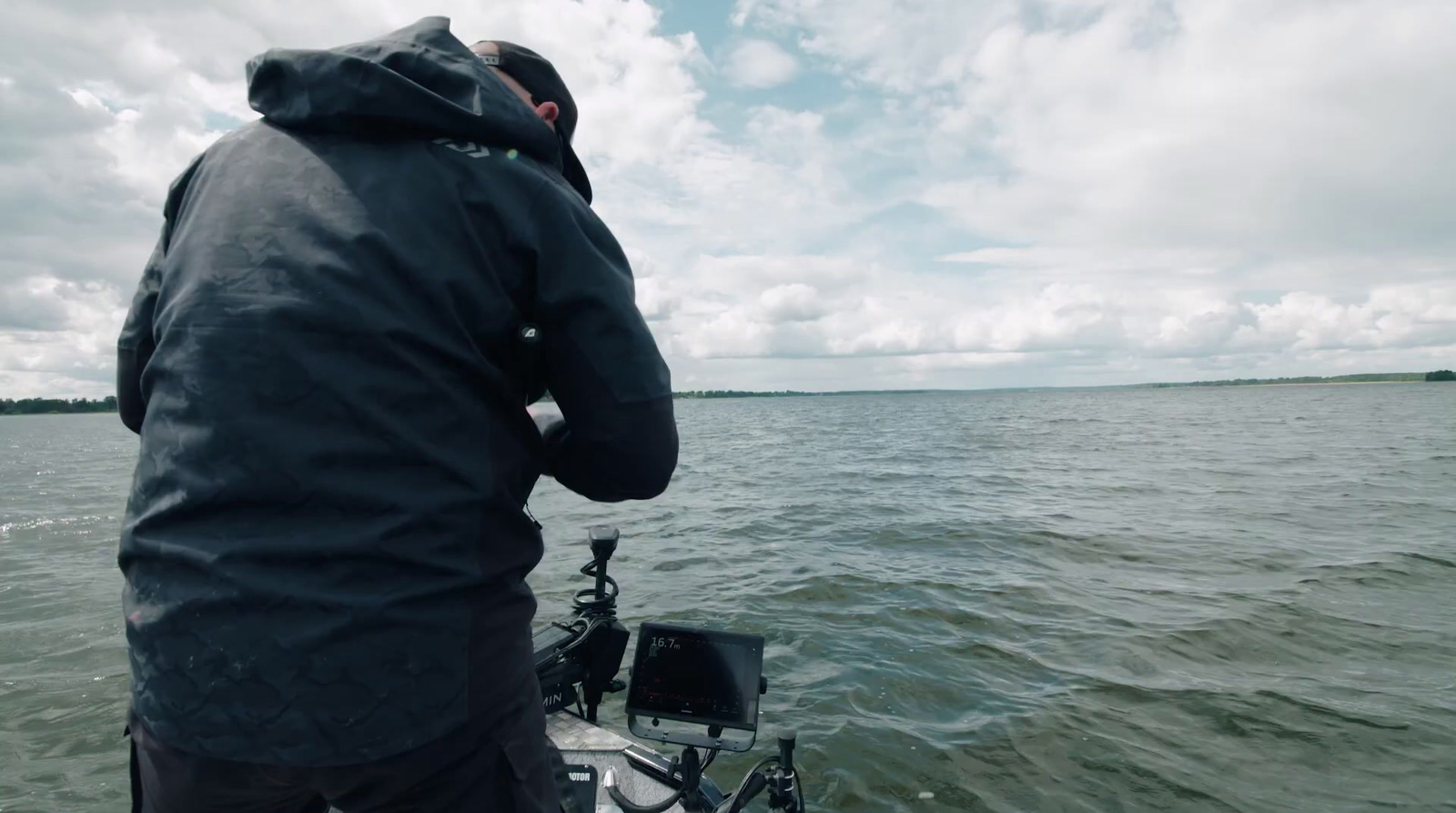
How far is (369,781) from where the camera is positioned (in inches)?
55.9

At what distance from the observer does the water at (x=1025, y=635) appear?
552 cm

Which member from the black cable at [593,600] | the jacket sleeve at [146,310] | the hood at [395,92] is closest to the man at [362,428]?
the hood at [395,92]

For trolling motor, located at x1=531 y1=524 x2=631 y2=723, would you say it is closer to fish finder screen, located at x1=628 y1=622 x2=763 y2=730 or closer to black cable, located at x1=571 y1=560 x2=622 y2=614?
black cable, located at x1=571 y1=560 x2=622 y2=614

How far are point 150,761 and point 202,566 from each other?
0.48 metres

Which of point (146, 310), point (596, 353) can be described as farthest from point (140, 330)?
point (596, 353)

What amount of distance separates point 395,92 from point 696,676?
2.69 metres

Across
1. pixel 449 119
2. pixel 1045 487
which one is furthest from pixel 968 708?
pixel 1045 487

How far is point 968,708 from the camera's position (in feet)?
21.4

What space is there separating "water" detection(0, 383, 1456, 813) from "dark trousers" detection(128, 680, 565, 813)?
13.9 ft

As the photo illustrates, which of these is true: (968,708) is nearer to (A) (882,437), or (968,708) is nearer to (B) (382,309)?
(B) (382,309)

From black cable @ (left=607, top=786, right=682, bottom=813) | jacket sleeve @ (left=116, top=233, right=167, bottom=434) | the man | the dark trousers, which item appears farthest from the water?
jacket sleeve @ (left=116, top=233, right=167, bottom=434)

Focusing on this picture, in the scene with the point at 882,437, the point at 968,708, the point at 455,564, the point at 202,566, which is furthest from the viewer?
the point at 882,437

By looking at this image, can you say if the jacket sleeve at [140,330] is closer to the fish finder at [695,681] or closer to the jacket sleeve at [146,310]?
the jacket sleeve at [146,310]

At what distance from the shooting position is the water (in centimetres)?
552
